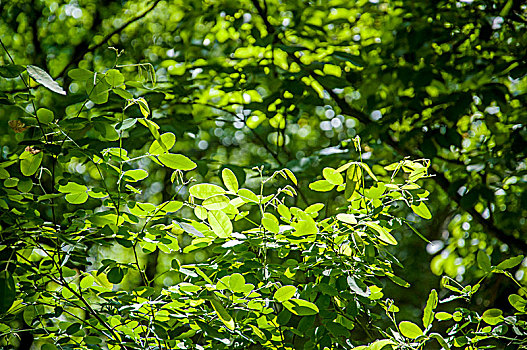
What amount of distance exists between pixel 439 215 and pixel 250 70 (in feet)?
10.9

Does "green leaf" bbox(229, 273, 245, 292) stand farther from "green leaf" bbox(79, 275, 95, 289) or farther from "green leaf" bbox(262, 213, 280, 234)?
"green leaf" bbox(79, 275, 95, 289)

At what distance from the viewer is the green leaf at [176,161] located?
0.97 m

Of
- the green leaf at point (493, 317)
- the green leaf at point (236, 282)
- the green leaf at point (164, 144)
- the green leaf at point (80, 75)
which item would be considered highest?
the green leaf at point (80, 75)

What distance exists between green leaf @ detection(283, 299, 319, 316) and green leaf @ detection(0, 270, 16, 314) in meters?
0.55

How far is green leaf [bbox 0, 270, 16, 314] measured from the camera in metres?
0.96

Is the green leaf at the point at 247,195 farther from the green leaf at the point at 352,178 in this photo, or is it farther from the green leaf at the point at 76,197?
the green leaf at the point at 76,197

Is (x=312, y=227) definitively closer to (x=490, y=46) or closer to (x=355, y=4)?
(x=490, y=46)

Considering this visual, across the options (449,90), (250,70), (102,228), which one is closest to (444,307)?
(449,90)

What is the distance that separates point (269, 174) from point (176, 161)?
4.40 feet

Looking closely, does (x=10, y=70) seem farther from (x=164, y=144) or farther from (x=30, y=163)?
(x=164, y=144)

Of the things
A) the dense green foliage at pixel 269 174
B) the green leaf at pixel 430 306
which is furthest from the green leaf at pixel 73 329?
the green leaf at pixel 430 306

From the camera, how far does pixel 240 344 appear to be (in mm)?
1116

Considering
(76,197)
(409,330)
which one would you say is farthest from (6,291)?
(409,330)

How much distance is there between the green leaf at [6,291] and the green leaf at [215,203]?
1.38 feet
